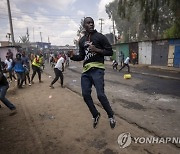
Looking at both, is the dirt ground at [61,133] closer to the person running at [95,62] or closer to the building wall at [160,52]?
the person running at [95,62]

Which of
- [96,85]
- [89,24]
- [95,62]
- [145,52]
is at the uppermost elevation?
[89,24]

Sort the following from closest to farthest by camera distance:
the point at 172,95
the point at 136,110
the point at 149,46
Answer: the point at 136,110 → the point at 172,95 → the point at 149,46

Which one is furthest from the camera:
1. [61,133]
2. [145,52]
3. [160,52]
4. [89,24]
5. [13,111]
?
[145,52]

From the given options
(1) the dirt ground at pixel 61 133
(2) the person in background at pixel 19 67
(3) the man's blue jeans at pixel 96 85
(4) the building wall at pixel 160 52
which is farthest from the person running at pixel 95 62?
(4) the building wall at pixel 160 52

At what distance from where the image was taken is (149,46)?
24391 millimetres

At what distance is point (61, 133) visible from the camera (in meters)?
4.57

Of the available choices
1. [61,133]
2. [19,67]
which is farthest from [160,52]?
[61,133]

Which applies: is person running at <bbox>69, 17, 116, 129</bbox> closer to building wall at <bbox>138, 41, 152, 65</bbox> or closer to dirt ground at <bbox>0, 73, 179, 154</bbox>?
dirt ground at <bbox>0, 73, 179, 154</bbox>

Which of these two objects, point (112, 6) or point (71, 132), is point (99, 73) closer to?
point (71, 132)

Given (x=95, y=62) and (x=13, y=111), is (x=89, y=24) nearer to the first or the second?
(x=95, y=62)

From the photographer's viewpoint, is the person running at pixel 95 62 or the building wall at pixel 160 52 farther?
the building wall at pixel 160 52

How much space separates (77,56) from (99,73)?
69cm

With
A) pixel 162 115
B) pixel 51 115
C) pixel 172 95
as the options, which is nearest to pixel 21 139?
pixel 51 115

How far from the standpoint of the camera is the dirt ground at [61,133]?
3.77 metres
